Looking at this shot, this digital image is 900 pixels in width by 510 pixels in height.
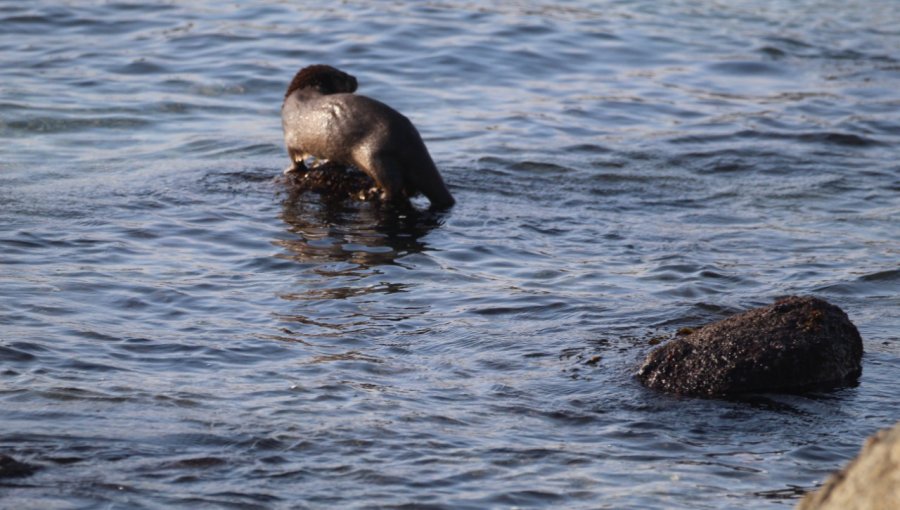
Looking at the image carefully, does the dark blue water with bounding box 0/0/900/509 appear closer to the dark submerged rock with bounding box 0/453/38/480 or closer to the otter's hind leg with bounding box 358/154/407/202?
the dark submerged rock with bounding box 0/453/38/480

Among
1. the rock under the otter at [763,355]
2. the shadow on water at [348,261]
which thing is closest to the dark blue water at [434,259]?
the shadow on water at [348,261]

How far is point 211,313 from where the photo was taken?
7.71 meters

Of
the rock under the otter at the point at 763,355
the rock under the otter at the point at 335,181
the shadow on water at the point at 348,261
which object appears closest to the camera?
the rock under the otter at the point at 763,355

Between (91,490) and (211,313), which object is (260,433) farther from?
(211,313)

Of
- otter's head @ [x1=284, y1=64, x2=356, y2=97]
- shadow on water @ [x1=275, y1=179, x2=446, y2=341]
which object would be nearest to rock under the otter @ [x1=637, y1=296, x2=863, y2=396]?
shadow on water @ [x1=275, y1=179, x2=446, y2=341]

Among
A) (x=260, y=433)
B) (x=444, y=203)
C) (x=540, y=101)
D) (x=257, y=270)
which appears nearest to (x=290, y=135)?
(x=444, y=203)

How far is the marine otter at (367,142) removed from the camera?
10.2 metres

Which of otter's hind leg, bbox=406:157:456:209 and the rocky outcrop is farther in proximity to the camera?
otter's hind leg, bbox=406:157:456:209

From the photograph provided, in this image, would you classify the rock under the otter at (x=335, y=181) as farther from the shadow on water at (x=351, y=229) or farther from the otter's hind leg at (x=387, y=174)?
the otter's hind leg at (x=387, y=174)

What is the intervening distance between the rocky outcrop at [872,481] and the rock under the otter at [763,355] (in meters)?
2.92

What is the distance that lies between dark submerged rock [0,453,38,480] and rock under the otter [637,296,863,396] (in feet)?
9.39

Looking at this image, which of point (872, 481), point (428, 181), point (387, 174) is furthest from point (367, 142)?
point (872, 481)

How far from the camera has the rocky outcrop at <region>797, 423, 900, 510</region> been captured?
3205mm

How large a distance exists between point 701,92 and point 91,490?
11402 mm
